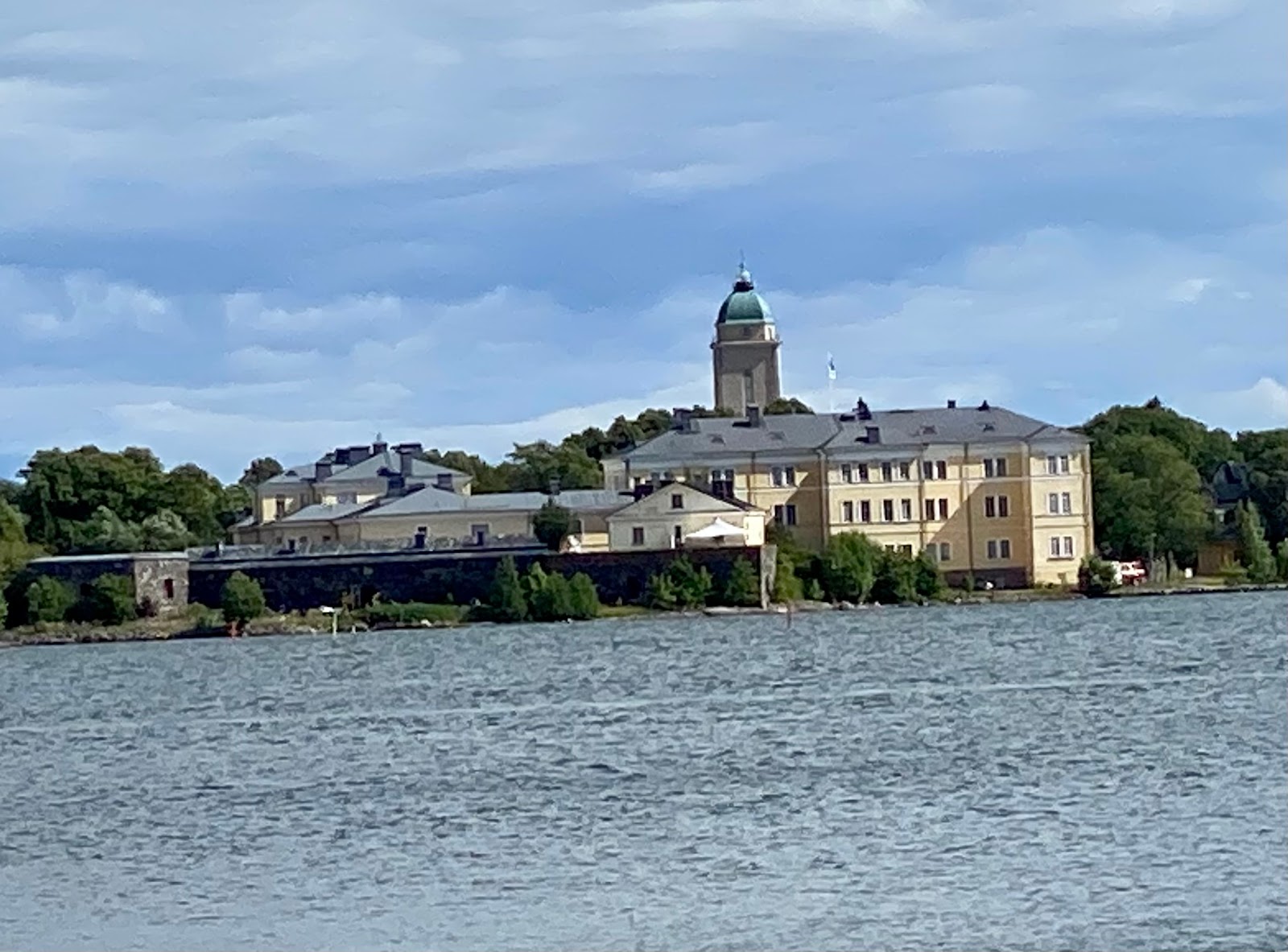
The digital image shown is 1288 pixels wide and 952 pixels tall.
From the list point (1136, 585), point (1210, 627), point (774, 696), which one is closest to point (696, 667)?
point (774, 696)

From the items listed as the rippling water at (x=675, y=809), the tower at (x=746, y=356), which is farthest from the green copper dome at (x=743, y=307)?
the rippling water at (x=675, y=809)

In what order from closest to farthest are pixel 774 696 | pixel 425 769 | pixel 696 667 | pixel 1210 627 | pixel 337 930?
1. pixel 337 930
2. pixel 425 769
3. pixel 774 696
4. pixel 696 667
5. pixel 1210 627

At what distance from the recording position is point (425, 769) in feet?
90.0

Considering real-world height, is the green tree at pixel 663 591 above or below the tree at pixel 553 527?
below

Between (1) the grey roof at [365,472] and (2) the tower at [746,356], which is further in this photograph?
(2) the tower at [746,356]

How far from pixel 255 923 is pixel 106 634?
52624 mm

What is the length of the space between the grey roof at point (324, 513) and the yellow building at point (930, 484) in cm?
788

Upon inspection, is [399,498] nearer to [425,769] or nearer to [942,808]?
[425,769]

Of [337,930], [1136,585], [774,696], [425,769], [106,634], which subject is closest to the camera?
[337,930]

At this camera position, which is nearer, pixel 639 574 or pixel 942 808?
pixel 942 808

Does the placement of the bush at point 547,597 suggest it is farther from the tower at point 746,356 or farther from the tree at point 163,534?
the tower at point 746,356

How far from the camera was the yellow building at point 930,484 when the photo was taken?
76375 mm

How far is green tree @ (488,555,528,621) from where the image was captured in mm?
68625

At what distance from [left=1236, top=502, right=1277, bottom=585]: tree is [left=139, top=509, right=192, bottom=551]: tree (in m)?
29.5
